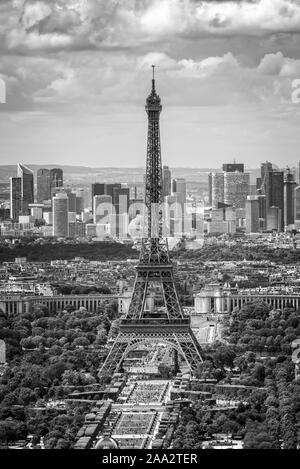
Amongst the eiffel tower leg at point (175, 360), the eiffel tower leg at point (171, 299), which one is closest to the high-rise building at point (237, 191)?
the eiffel tower leg at point (171, 299)

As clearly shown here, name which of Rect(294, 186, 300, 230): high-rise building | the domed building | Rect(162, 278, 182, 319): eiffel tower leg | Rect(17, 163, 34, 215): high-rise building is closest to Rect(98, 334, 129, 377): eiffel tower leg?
Rect(162, 278, 182, 319): eiffel tower leg

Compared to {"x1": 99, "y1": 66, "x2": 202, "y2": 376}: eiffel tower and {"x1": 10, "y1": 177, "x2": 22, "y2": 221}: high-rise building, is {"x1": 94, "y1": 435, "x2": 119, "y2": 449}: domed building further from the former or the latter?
{"x1": 10, "y1": 177, "x2": 22, "y2": 221}: high-rise building

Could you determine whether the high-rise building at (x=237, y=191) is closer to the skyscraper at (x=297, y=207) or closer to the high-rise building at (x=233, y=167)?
the skyscraper at (x=297, y=207)

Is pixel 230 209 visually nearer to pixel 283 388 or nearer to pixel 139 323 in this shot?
pixel 139 323

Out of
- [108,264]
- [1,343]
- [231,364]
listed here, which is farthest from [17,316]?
[108,264]

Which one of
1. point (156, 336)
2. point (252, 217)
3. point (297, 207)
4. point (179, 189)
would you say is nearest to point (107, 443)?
point (156, 336)
